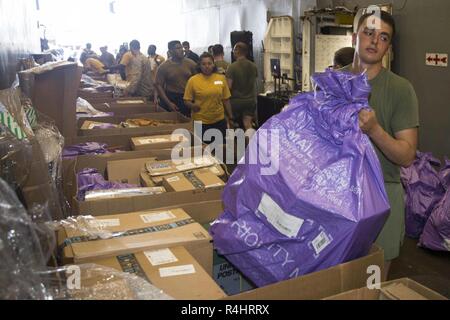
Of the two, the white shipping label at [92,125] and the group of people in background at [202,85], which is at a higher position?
the group of people in background at [202,85]

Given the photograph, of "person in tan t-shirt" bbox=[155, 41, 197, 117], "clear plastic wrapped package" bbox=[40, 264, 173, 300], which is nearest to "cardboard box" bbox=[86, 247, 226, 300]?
"clear plastic wrapped package" bbox=[40, 264, 173, 300]

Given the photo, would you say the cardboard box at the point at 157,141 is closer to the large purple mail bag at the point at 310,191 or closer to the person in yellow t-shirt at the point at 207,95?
the person in yellow t-shirt at the point at 207,95

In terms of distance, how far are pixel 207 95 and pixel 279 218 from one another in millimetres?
3305

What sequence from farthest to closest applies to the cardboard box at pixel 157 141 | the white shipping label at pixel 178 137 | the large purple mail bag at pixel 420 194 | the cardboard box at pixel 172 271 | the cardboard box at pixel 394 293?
the large purple mail bag at pixel 420 194, the white shipping label at pixel 178 137, the cardboard box at pixel 157 141, the cardboard box at pixel 172 271, the cardboard box at pixel 394 293

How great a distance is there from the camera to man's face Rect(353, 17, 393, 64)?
1.52 metres

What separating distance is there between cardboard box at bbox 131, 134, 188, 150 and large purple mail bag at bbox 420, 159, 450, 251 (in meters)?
1.81

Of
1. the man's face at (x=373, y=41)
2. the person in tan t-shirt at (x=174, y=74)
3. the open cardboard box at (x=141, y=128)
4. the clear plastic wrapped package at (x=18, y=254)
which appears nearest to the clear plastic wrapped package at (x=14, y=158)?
the clear plastic wrapped package at (x=18, y=254)

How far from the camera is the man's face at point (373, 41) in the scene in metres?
1.52

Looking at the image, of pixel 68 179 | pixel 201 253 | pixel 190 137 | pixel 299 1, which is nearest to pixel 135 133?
pixel 190 137

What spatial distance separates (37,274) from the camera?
2.68 feet

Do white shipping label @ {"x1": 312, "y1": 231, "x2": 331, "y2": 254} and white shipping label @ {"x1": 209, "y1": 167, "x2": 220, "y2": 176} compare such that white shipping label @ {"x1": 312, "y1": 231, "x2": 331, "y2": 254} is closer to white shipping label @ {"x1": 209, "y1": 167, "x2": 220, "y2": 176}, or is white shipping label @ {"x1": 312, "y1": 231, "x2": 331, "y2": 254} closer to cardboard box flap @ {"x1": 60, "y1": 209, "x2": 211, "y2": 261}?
cardboard box flap @ {"x1": 60, "y1": 209, "x2": 211, "y2": 261}

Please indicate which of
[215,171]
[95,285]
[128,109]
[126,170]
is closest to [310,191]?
[95,285]

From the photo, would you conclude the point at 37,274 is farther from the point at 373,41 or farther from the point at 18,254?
the point at 373,41

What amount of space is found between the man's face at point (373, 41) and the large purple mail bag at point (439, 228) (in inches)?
76.5
